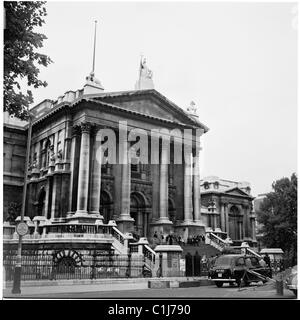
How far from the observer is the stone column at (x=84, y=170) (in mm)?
34562

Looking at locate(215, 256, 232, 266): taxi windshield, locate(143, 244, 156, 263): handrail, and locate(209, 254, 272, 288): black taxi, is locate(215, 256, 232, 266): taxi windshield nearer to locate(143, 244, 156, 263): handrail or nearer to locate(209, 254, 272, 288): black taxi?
locate(209, 254, 272, 288): black taxi

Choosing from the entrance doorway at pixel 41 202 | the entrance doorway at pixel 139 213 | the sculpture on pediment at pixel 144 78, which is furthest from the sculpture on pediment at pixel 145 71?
the entrance doorway at pixel 41 202

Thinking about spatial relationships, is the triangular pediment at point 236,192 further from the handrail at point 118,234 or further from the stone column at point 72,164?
the handrail at point 118,234

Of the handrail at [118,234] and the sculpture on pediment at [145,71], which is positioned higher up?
the sculpture on pediment at [145,71]

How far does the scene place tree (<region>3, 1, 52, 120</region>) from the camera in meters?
14.3

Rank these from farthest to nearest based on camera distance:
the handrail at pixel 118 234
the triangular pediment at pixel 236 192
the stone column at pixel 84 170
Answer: the triangular pediment at pixel 236 192 < the stone column at pixel 84 170 < the handrail at pixel 118 234

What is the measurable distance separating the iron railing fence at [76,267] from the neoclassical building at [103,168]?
7549 millimetres

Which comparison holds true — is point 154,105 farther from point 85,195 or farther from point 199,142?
point 85,195

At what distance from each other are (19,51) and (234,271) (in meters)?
13.6

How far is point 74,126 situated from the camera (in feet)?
122

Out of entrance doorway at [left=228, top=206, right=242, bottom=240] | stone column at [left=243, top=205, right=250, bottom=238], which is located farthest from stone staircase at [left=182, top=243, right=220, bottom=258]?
stone column at [left=243, top=205, right=250, bottom=238]

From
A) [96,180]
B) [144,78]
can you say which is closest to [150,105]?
[144,78]

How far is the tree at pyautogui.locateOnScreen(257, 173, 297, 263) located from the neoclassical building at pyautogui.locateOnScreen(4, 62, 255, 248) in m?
7.19
